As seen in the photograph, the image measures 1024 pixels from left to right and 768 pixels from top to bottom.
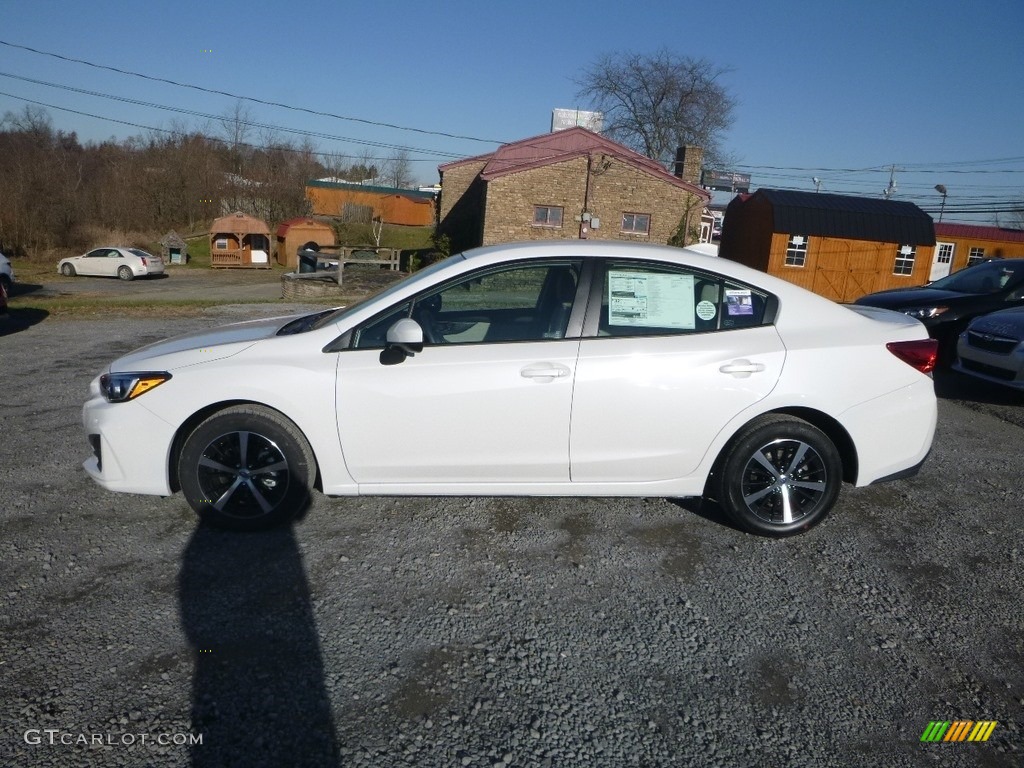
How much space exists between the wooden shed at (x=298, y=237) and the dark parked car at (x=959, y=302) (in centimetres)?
4125

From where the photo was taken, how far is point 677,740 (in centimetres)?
258

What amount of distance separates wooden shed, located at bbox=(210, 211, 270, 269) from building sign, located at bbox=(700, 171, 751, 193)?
34.0m

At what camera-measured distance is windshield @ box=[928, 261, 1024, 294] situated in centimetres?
982

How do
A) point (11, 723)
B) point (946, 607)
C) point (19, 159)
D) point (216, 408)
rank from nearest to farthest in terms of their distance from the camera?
point (11, 723) → point (946, 607) → point (216, 408) → point (19, 159)

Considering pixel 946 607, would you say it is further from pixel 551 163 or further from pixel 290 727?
pixel 551 163

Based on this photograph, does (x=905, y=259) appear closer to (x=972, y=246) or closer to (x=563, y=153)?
(x=972, y=246)

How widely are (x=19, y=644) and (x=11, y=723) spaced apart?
1.78 feet

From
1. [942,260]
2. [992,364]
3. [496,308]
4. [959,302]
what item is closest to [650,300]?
[496,308]

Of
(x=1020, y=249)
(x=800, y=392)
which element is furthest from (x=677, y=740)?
(x=1020, y=249)

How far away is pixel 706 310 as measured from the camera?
13.4 ft

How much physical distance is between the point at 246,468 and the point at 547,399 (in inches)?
64.2

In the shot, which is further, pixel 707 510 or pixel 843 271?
pixel 843 271

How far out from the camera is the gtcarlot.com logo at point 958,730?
104 inches

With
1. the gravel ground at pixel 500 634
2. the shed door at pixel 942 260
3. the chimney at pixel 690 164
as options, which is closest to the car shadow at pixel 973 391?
the gravel ground at pixel 500 634
